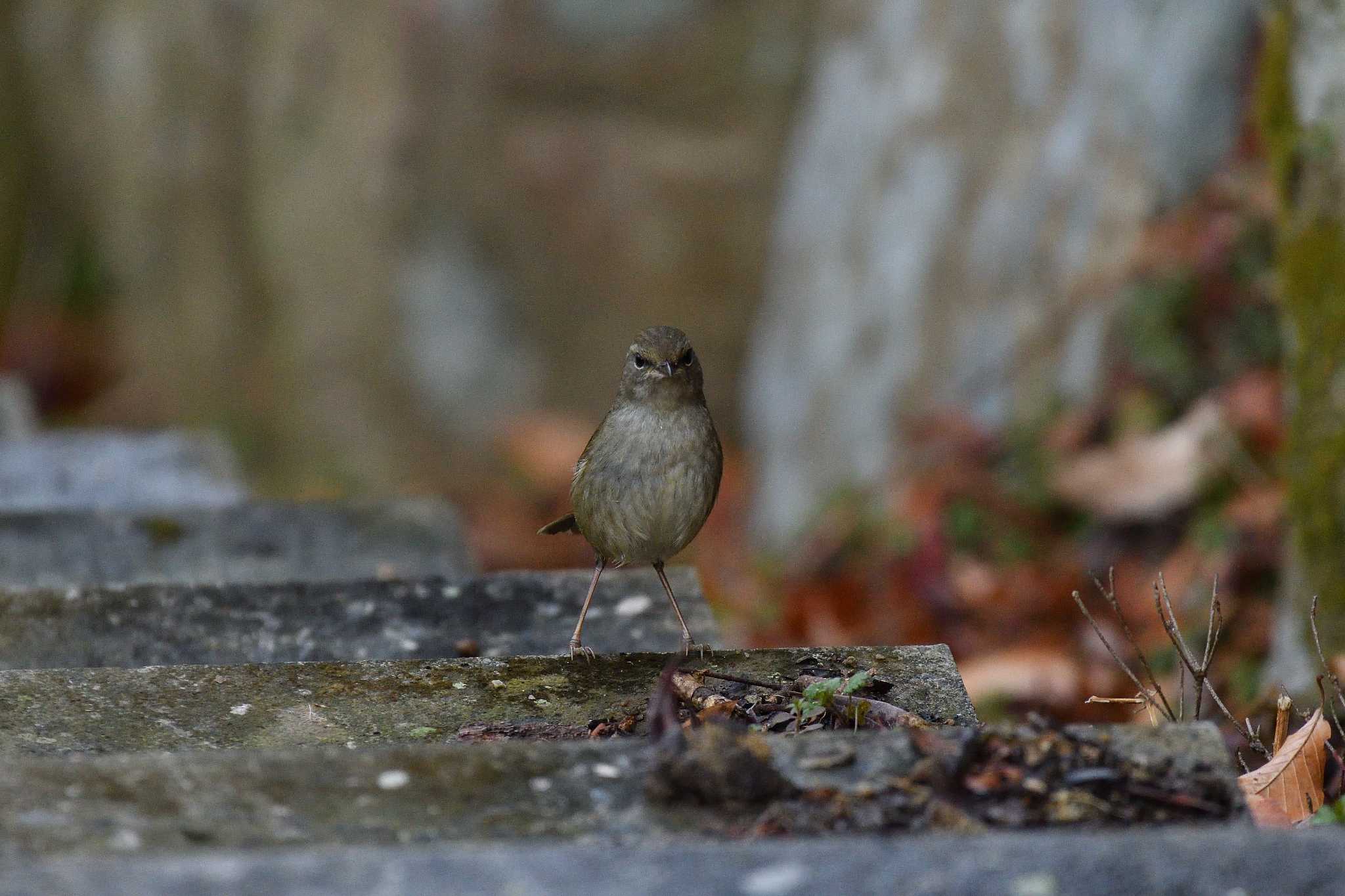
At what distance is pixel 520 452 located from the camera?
8.92 m

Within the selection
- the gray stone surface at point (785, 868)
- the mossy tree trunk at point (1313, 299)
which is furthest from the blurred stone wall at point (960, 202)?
the gray stone surface at point (785, 868)

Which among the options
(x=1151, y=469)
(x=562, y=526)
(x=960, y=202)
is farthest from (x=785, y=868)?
(x=960, y=202)

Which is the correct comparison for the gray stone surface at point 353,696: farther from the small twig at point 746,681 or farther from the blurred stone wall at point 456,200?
the blurred stone wall at point 456,200

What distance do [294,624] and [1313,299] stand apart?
264cm

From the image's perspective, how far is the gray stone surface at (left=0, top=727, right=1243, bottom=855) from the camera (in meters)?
1.90

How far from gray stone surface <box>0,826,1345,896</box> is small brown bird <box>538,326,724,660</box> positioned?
1802 millimetres

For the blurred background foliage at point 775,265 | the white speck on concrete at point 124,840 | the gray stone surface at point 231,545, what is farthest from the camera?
the blurred background foliage at point 775,265

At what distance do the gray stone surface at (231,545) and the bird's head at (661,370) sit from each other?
87 cm

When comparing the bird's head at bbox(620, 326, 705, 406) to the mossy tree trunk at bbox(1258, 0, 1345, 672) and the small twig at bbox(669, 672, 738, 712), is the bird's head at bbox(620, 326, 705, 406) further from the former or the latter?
the mossy tree trunk at bbox(1258, 0, 1345, 672)

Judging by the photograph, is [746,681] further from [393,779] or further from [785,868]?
[785,868]

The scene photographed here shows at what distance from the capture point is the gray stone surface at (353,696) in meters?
2.44

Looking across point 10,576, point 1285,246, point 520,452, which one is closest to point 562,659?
point 10,576

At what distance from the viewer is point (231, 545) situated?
4336 millimetres

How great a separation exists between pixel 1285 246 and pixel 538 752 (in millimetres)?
3085
